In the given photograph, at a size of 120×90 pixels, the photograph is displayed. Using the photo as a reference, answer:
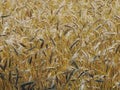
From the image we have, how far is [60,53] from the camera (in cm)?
309

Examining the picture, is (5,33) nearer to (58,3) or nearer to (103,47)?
(103,47)

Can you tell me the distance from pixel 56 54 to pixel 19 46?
0.85 feet

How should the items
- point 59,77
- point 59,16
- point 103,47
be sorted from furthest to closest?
point 59,16 < point 103,47 < point 59,77

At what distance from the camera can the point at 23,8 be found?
12.6 feet

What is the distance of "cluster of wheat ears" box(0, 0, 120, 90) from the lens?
2977mm

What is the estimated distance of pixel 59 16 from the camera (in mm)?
3627

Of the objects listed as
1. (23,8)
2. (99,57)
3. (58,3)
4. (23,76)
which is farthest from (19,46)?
(58,3)

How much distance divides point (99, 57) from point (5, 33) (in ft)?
2.29

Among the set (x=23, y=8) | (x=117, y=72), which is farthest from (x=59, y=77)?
(x=23, y=8)

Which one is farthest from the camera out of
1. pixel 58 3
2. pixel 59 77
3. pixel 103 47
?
pixel 58 3

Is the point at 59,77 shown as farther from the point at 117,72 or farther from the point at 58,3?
the point at 58,3

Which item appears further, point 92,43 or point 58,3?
point 58,3

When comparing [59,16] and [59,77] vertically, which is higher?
[59,16]

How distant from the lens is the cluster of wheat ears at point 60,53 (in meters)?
2.98
